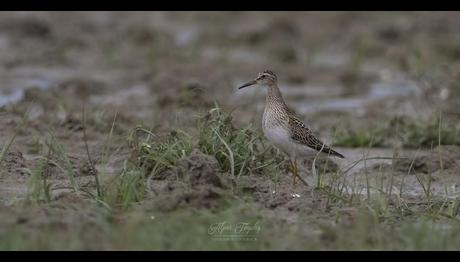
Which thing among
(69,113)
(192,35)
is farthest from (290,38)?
(69,113)

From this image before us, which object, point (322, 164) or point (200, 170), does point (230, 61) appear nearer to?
point (322, 164)

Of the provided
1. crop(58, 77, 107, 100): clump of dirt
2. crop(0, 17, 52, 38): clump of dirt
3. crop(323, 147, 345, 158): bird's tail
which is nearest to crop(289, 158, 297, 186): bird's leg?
crop(323, 147, 345, 158): bird's tail

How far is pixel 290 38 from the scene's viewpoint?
794 inches

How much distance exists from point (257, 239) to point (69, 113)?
5.31m

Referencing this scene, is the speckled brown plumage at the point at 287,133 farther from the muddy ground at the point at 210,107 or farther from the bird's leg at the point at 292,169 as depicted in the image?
the muddy ground at the point at 210,107

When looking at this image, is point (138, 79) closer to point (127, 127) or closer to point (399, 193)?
point (127, 127)

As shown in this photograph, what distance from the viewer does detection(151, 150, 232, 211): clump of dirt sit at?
7863 millimetres

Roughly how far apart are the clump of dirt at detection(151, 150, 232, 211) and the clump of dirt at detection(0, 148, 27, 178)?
1277 millimetres

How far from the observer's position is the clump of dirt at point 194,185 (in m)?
7.86

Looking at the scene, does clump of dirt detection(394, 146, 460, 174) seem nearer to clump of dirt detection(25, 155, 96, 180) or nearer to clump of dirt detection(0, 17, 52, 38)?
clump of dirt detection(25, 155, 96, 180)

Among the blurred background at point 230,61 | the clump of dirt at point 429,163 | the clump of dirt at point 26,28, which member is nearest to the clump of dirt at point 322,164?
the clump of dirt at point 429,163

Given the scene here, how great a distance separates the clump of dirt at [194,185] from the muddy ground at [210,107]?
0.05ft

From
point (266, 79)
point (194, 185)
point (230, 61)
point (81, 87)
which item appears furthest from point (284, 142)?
point (230, 61)

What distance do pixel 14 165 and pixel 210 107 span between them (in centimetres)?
308
